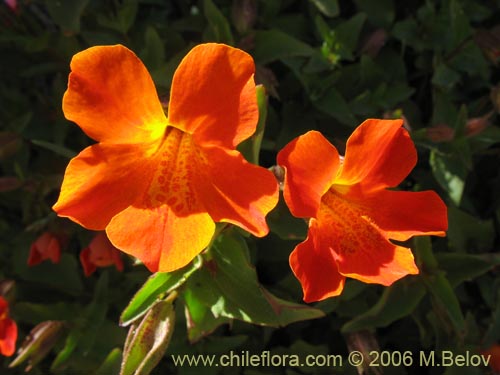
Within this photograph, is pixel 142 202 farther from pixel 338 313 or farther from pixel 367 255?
pixel 338 313

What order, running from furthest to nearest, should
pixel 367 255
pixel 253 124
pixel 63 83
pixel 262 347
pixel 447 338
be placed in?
pixel 63 83 → pixel 262 347 → pixel 447 338 → pixel 367 255 → pixel 253 124

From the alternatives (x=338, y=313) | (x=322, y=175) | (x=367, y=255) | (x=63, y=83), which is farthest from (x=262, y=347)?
(x=63, y=83)

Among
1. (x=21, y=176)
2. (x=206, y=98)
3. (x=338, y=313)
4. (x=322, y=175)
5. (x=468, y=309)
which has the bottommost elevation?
(x=468, y=309)

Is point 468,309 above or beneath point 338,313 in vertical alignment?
beneath

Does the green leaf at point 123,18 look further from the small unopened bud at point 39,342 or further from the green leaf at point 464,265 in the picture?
the green leaf at point 464,265

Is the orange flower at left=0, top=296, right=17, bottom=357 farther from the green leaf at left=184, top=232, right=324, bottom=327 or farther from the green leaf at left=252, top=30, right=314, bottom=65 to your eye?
the green leaf at left=252, top=30, right=314, bottom=65

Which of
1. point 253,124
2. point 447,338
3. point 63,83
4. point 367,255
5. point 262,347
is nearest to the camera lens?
point 253,124

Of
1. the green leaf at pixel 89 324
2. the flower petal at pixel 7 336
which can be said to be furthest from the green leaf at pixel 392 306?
the flower petal at pixel 7 336

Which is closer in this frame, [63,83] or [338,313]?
[338,313]
